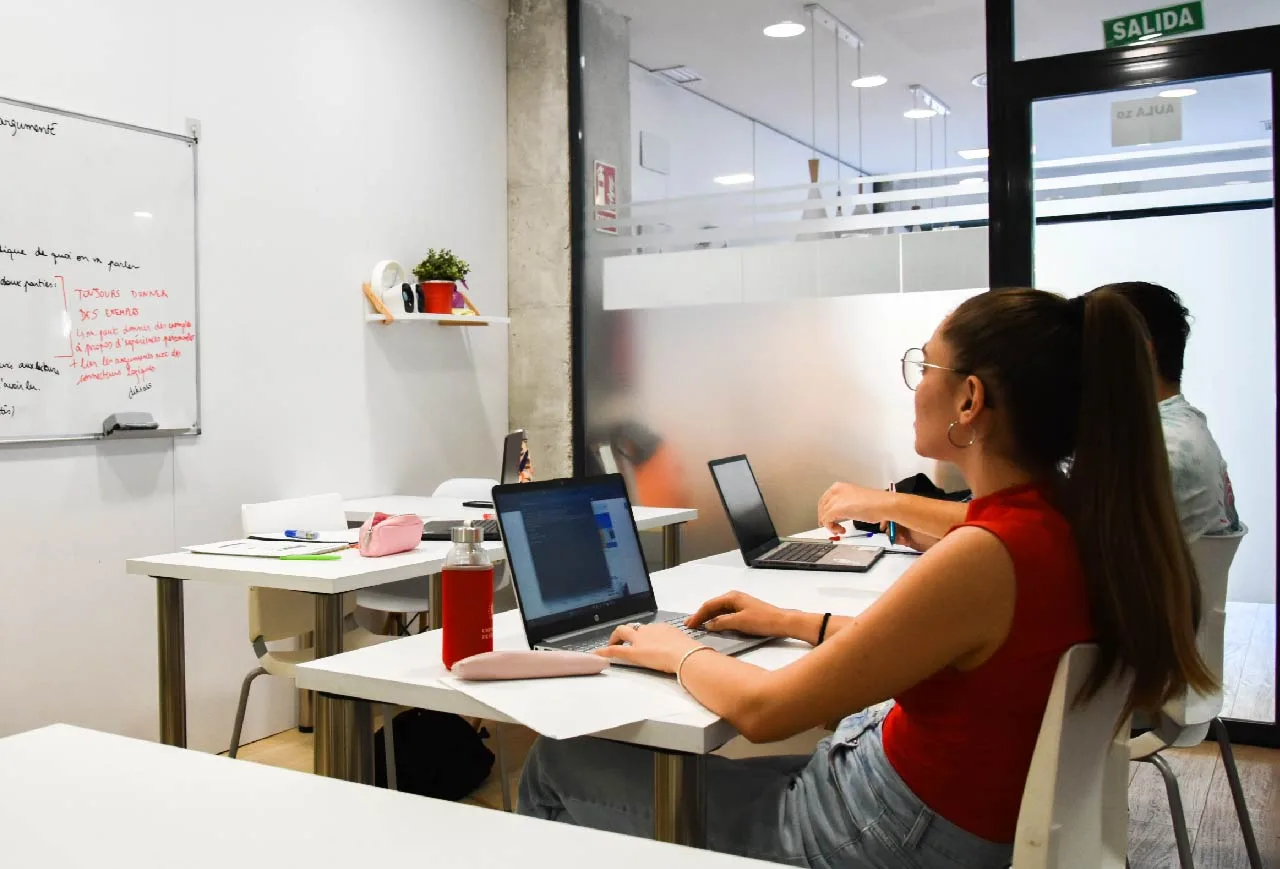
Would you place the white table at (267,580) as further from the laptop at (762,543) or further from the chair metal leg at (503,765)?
the laptop at (762,543)

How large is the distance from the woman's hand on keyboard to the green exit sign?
115 inches

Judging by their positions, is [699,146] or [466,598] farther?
[699,146]

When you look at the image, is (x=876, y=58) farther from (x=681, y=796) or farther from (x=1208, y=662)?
(x=681, y=796)

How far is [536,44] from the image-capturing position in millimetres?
4914

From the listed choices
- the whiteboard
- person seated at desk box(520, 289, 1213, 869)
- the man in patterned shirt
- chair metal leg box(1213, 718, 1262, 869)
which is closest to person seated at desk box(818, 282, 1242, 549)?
the man in patterned shirt

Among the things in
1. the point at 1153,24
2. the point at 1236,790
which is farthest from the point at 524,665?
the point at 1153,24

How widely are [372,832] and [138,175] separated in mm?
2957

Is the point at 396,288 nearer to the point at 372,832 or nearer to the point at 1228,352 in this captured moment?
the point at 1228,352

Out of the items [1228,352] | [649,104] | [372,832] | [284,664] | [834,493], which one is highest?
[649,104]

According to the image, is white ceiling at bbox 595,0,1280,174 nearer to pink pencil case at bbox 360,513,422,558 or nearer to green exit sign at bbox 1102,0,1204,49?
green exit sign at bbox 1102,0,1204,49

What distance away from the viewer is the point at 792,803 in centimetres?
146

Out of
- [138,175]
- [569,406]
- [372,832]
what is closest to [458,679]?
[372,832]

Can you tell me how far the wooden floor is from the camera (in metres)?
2.69

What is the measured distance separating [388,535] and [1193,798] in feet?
7.45
